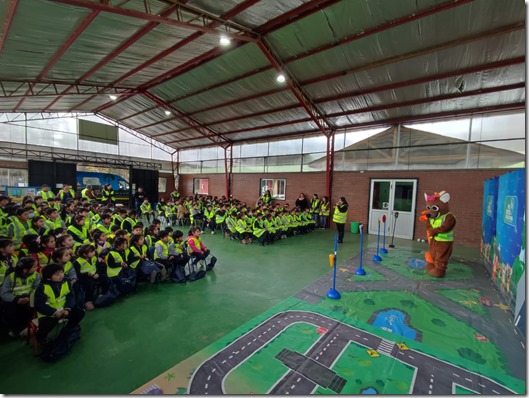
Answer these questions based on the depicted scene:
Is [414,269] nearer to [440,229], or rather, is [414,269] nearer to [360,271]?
[440,229]

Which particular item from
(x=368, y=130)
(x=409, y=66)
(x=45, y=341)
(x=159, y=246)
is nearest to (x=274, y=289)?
(x=159, y=246)

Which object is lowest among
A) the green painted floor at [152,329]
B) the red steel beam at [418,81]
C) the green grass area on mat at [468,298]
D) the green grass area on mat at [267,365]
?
the green painted floor at [152,329]

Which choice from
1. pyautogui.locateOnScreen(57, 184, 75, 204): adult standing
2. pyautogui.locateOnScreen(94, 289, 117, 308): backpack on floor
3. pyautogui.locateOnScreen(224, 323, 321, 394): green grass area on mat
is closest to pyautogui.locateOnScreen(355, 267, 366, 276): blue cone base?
pyautogui.locateOnScreen(224, 323, 321, 394): green grass area on mat

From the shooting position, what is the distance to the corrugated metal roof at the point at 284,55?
510cm

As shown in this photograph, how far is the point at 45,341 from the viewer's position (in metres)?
2.60

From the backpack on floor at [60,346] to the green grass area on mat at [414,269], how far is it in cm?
Result: 557

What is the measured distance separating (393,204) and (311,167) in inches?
→ 163

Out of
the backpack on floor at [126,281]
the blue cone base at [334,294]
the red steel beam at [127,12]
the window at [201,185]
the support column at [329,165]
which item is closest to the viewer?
the backpack on floor at [126,281]

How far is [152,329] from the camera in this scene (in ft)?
9.75

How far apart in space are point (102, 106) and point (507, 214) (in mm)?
17648

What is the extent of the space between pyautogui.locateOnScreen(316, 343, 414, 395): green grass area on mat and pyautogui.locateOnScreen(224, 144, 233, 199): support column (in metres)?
13.4

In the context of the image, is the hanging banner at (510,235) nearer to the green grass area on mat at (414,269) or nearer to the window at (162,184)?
the green grass area on mat at (414,269)

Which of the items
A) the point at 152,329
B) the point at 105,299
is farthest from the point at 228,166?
the point at 152,329

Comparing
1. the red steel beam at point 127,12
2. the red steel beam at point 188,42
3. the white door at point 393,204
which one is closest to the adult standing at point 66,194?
the red steel beam at point 188,42
